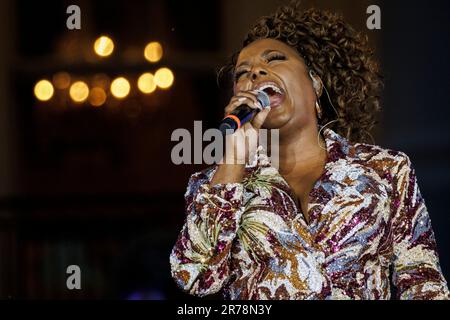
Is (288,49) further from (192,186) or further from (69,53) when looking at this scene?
(69,53)

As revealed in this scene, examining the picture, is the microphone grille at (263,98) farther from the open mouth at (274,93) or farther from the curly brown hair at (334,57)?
the curly brown hair at (334,57)

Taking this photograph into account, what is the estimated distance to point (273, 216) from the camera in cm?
207

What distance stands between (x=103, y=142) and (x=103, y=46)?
36cm

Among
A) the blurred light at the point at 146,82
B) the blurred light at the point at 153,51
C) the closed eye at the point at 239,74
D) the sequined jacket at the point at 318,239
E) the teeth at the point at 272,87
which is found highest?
the blurred light at the point at 153,51

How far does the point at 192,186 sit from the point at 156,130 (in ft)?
6.05

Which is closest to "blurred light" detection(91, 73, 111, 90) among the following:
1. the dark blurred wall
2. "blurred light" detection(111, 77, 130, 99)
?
"blurred light" detection(111, 77, 130, 99)

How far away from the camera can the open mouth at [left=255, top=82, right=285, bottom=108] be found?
216cm

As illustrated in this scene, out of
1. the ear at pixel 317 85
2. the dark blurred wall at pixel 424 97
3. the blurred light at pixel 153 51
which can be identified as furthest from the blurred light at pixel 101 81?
the ear at pixel 317 85

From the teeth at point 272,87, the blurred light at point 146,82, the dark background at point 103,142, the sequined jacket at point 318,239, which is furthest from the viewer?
the blurred light at point 146,82

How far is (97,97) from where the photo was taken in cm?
395

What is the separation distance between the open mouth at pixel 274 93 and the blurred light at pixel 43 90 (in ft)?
6.16

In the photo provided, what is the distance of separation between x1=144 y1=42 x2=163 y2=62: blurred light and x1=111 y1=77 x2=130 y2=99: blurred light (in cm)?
12

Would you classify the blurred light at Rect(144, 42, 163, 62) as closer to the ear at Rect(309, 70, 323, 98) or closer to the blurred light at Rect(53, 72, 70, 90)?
the blurred light at Rect(53, 72, 70, 90)

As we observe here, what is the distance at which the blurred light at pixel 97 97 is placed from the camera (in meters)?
3.91
